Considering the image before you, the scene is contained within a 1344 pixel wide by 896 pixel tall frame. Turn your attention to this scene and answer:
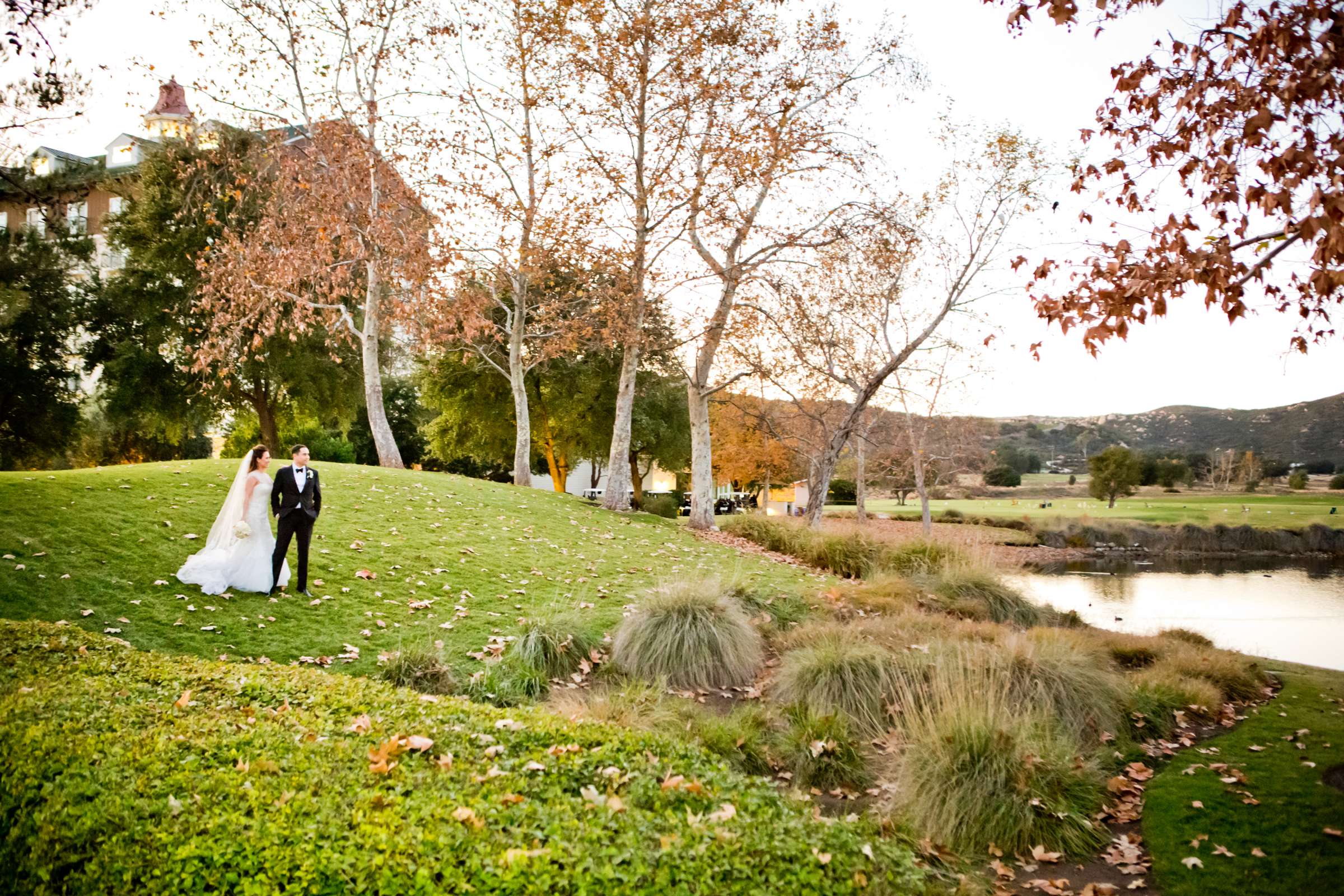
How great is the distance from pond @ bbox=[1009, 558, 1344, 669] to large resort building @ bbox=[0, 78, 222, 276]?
1567cm

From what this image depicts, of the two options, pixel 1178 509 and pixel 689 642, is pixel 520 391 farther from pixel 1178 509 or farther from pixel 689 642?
pixel 1178 509

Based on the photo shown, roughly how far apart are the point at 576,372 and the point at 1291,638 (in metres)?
25.8

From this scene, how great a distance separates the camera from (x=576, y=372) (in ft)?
112

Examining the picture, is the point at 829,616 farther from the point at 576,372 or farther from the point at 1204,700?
the point at 576,372

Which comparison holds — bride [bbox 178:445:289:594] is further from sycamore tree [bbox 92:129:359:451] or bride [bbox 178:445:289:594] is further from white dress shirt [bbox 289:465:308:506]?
sycamore tree [bbox 92:129:359:451]

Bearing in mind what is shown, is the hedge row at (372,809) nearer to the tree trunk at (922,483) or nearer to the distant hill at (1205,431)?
the tree trunk at (922,483)

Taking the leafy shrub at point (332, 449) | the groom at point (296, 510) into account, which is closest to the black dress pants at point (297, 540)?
the groom at point (296, 510)

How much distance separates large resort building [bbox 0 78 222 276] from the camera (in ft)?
32.8

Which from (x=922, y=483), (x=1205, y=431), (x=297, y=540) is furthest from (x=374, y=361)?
(x=1205, y=431)

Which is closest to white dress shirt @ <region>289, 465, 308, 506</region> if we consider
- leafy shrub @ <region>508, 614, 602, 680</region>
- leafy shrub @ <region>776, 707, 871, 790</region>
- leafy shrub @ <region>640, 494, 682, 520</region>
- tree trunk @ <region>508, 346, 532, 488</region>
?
leafy shrub @ <region>508, 614, 602, 680</region>

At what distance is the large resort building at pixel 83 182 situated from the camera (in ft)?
32.8

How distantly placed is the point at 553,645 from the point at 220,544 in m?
5.01

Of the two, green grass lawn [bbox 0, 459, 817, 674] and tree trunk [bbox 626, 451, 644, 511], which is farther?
tree trunk [bbox 626, 451, 644, 511]

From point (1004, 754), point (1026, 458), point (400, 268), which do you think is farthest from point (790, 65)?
point (1026, 458)
